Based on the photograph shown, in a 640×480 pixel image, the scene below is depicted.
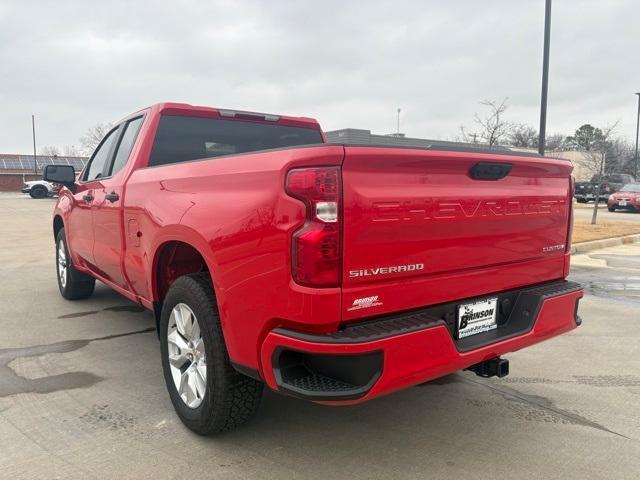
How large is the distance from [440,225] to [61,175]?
4.38 m

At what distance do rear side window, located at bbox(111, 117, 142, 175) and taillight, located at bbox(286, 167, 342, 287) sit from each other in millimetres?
2548

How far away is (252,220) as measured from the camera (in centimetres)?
239

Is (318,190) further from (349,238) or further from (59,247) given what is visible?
(59,247)

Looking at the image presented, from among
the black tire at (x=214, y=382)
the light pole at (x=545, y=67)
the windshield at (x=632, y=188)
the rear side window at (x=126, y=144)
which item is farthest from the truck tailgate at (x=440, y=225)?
the windshield at (x=632, y=188)

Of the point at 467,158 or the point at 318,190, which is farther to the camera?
the point at 467,158

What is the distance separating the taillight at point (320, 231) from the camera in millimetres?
2182

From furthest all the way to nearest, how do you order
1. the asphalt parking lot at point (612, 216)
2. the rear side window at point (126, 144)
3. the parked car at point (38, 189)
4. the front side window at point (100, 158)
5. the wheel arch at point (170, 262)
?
the parked car at point (38, 189) → the asphalt parking lot at point (612, 216) → the front side window at point (100, 158) → the rear side window at point (126, 144) → the wheel arch at point (170, 262)

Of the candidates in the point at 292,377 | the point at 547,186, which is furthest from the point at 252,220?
the point at 547,186

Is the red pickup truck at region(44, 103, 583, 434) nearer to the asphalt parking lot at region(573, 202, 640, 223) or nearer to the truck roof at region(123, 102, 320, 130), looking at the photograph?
the truck roof at region(123, 102, 320, 130)

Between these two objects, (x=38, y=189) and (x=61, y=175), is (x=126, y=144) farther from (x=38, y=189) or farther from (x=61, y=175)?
(x=38, y=189)

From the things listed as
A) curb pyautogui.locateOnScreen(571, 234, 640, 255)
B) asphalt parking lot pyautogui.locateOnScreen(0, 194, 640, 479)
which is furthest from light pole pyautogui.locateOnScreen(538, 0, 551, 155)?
asphalt parking lot pyautogui.locateOnScreen(0, 194, 640, 479)

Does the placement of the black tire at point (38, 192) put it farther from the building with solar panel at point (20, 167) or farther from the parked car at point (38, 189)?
the building with solar panel at point (20, 167)

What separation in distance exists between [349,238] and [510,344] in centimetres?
119

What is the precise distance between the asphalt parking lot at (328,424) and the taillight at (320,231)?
3.62 feet
